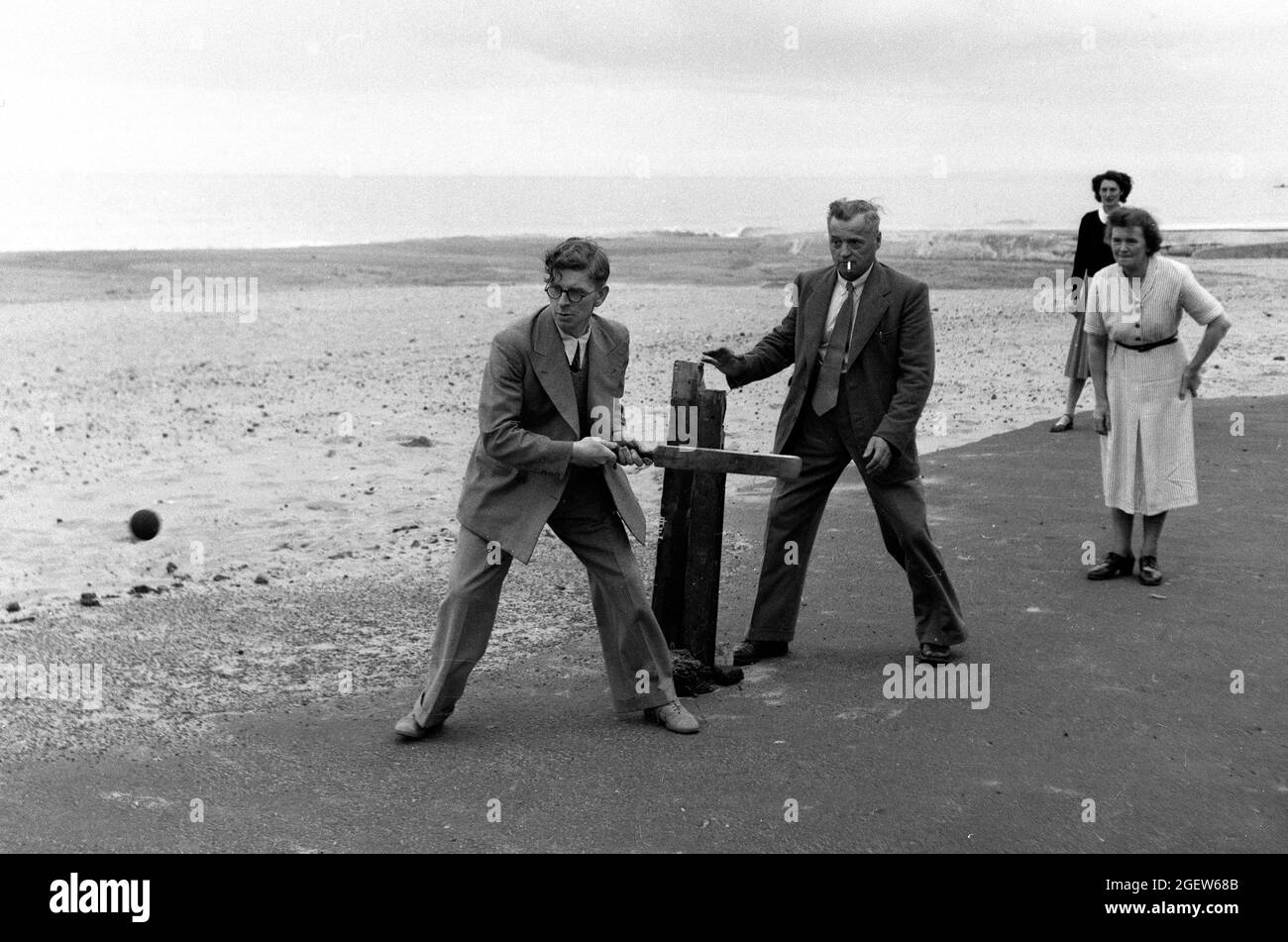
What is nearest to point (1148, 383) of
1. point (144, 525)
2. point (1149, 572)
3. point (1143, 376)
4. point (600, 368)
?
point (1143, 376)

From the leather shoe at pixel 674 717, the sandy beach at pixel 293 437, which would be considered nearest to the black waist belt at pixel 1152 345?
the sandy beach at pixel 293 437

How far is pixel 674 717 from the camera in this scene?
6.09 m

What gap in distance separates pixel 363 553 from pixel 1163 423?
4.66m

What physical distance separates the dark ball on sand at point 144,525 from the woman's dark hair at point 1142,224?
601 cm

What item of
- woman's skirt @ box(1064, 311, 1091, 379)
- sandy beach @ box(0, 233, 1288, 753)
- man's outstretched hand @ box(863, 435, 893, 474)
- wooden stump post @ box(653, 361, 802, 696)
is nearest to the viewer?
wooden stump post @ box(653, 361, 802, 696)

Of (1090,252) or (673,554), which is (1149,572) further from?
(1090,252)

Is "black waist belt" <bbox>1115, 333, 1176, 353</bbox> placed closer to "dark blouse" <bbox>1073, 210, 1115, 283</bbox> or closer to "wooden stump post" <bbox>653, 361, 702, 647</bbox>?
"wooden stump post" <bbox>653, 361, 702, 647</bbox>

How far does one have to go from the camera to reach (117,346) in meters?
18.6

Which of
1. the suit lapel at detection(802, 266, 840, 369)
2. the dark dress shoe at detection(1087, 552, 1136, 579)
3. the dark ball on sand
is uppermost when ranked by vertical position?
the suit lapel at detection(802, 266, 840, 369)

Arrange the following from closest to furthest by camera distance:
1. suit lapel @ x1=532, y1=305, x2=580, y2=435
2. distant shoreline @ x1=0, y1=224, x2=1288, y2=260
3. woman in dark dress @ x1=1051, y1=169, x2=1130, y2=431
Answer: suit lapel @ x1=532, y1=305, x2=580, y2=435 < woman in dark dress @ x1=1051, y1=169, x2=1130, y2=431 < distant shoreline @ x1=0, y1=224, x2=1288, y2=260

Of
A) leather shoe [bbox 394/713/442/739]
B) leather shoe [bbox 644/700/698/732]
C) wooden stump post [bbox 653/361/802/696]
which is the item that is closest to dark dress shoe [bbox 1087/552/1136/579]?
wooden stump post [bbox 653/361/802/696]

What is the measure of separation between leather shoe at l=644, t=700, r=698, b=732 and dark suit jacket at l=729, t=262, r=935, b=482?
1.49 m

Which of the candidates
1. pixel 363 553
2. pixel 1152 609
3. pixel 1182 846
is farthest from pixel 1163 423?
pixel 363 553

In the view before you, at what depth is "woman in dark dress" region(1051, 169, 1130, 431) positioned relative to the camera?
11.1 meters
